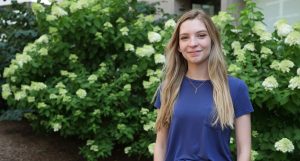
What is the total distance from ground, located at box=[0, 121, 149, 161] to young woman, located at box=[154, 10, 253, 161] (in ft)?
12.3

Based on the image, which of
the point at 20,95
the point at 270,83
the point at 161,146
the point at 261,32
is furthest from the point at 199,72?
the point at 20,95

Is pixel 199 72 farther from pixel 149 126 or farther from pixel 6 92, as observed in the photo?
pixel 6 92

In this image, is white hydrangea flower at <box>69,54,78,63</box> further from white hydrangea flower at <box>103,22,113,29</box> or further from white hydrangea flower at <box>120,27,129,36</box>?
white hydrangea flower at <box>120,27,129,36</box>

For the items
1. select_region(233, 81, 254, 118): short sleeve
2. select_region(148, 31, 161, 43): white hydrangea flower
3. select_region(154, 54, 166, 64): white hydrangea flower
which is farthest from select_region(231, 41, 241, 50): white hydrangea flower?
select_region(233, 81, 254, 118): short sleeve

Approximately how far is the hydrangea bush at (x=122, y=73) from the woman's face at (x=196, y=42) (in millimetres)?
1738

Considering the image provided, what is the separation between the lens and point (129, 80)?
5.55 meters

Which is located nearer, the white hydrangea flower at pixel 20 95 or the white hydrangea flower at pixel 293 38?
the white hydrangea flower at pixel 293 38

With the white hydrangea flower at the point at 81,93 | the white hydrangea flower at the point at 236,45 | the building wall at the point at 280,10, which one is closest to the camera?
the white hydrangea flower at the point at 236,45

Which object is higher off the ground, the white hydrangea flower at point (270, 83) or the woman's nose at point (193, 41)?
the woman's nose at point (193, 41)

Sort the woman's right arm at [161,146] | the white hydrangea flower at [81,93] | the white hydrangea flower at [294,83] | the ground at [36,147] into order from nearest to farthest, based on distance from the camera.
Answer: the woman's right arm at [161,146]
the white hydrangea flower at [294,83]
the white hydrangea flower at [81,93]
the ground at [36,147]

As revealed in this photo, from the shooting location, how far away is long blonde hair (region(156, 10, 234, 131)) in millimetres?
2238

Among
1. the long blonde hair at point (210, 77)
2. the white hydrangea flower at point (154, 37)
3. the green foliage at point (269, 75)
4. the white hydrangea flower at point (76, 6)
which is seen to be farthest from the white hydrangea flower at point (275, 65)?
the white hydrangea flower at point (76, 6)

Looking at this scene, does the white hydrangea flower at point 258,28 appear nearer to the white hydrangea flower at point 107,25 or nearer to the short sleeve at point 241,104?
the white hydrangea flower at point 107,25

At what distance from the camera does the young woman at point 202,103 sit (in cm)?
225
